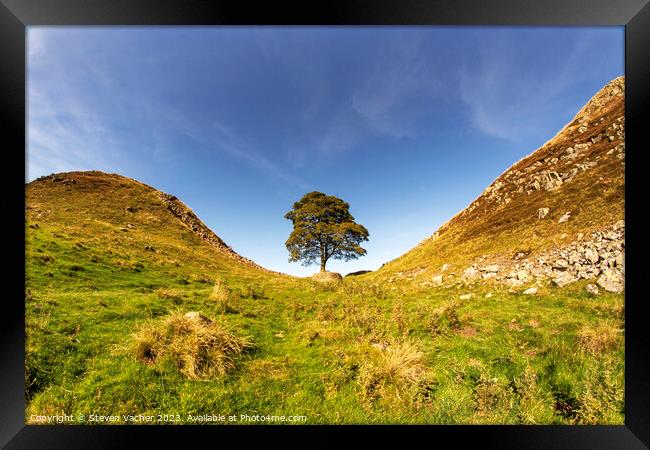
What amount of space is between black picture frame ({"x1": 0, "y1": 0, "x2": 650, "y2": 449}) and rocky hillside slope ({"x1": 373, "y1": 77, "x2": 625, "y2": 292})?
2.05 metres

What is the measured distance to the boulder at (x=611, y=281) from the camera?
4.44 metres

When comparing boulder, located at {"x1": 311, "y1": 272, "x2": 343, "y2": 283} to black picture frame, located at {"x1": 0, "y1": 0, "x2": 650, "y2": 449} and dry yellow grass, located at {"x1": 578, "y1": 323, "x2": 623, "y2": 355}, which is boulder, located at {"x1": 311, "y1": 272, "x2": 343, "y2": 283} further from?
dry yellow grass, located at {"x1": 578, "y1": 323, "x2": 623, "y2": 355}

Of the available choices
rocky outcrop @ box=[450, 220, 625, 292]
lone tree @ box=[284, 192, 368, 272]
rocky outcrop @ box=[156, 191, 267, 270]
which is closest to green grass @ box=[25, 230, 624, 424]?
rocky outcrop @ box=[450, 220, 625, 292]

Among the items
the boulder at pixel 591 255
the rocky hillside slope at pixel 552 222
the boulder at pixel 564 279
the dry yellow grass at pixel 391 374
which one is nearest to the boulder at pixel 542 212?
the rocky hillside slope at pixel 552 222

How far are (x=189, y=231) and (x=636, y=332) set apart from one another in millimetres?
13964

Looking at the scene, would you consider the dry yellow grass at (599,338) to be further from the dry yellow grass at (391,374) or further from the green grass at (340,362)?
the dry yellow grass at (391,374)

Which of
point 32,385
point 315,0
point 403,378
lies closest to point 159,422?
point 32,385

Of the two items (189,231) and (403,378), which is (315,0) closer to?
(403,378)

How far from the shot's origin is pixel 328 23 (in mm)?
3264

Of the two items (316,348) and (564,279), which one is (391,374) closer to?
(316,348)

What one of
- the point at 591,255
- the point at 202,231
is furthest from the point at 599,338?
the point at 202,231

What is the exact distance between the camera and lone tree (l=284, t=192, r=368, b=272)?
6.70 metres

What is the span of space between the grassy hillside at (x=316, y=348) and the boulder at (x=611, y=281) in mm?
246

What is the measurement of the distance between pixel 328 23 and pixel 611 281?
7.84 m
